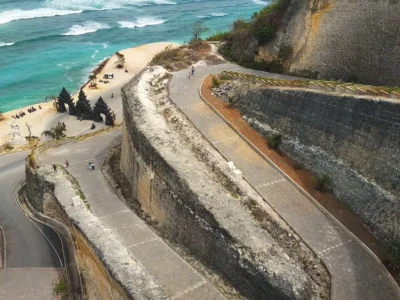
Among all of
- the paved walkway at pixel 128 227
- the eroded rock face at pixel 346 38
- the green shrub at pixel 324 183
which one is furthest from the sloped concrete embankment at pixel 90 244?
the eroded rock face at pixel 346 38

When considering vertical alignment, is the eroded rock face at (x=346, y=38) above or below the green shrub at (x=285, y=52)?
above

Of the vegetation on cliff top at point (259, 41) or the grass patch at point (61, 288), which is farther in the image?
the vegetation on cliff top at point (259, 41)

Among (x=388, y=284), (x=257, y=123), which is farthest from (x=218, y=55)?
(x=388, y=284)

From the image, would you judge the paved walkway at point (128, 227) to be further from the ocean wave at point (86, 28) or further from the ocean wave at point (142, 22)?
the ocean wave at point (142, 22)

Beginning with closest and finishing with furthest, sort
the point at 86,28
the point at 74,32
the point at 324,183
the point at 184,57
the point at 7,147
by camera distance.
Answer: the point at 324,183 < the point at 184,57 < the point at 7,147 < the point at 74,32 < the point at 86,28

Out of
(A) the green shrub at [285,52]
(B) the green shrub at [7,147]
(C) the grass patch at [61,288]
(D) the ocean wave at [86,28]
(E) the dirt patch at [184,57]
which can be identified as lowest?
(B) the green shrub at [7,147]

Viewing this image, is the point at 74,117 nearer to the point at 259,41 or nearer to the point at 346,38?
the point at 259,41

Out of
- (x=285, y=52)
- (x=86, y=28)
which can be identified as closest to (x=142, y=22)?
(x=86, y=28)
